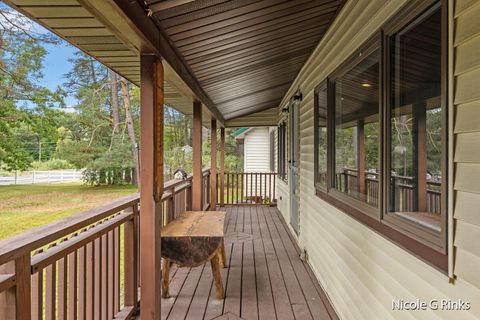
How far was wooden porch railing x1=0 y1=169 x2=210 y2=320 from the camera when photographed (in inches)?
54.5

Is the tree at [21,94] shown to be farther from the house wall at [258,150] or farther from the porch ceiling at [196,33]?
the porch ceiling at [196,33]

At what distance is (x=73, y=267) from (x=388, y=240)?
1.84 metres

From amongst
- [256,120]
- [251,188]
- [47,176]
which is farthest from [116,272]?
[47,176]

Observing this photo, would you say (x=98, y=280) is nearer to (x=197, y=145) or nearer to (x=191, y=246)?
(x=191, y=246)

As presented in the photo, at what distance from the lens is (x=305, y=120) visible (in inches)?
181

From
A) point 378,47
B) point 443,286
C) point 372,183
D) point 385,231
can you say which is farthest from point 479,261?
point 378,47

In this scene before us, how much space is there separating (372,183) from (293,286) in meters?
1.75

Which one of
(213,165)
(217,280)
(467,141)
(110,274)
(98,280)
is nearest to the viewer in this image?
(467,141)

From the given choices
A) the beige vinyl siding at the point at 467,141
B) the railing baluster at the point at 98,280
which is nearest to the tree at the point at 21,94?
the railing baluster at the point at 98,280

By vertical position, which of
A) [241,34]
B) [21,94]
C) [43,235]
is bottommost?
[43,235]

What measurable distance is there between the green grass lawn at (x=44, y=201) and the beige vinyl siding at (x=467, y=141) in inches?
427

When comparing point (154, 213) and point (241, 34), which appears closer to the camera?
point (154, 213)

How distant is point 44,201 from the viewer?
1448 cm

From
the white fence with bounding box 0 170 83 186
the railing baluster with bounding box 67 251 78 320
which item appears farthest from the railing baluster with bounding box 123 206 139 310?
the white fence with bounding box 0 170 83 186
